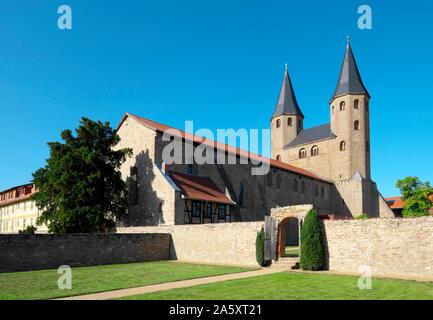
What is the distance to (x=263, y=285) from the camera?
13.9 m

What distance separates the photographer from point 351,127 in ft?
180

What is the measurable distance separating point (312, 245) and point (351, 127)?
39.0 m

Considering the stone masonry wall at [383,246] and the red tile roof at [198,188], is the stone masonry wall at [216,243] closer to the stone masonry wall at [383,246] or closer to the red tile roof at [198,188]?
the red tile roof at [198,188]

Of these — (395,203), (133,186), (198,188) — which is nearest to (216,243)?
(198,188)

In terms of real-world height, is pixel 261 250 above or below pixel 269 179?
below

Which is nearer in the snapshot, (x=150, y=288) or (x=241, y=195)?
(x=150, y=288)

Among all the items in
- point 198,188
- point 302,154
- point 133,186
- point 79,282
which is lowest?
point 79,282

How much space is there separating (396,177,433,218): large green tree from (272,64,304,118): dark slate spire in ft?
64.4

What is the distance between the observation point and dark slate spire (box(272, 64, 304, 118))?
207 ft

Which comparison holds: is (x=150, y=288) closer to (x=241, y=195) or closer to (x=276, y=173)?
(x=241, y=195)

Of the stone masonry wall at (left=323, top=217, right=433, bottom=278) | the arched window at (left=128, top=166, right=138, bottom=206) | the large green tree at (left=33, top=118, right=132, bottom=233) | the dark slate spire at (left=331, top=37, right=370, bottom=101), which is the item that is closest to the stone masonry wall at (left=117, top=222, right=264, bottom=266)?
the stone masonry wall at (left=323, top=217, right=433, bottom=278)

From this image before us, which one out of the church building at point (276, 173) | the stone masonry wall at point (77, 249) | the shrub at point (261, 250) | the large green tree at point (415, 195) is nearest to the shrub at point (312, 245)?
the shrub at point (261, 250)

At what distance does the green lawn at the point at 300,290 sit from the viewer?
11.4m

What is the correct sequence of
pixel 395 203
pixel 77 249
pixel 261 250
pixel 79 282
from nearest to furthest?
1. pixel 79 282
2. pixel 261 250
3. pixel 77 249
4. pixel 395 203
